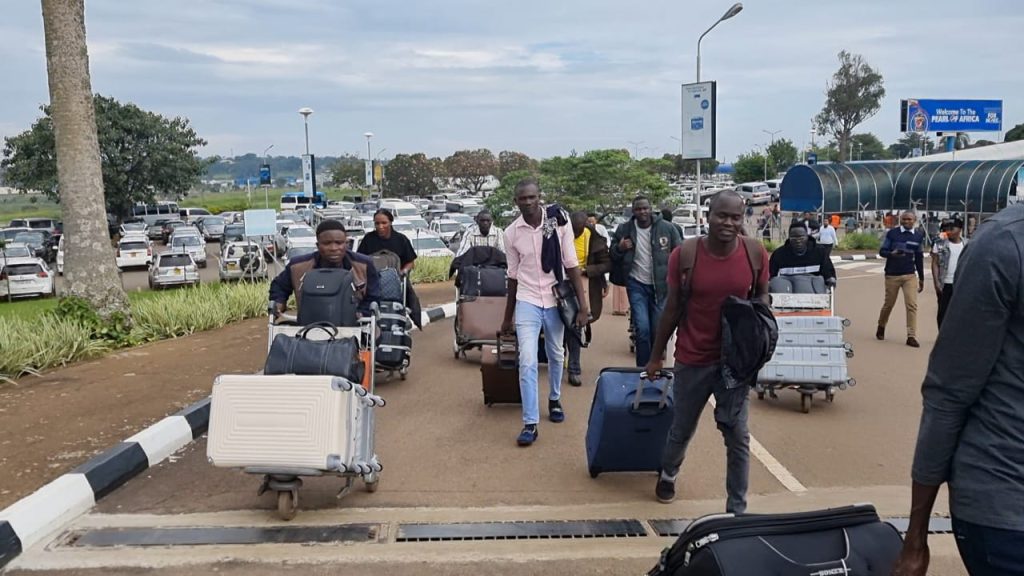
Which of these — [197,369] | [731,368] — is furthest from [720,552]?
[197,369]

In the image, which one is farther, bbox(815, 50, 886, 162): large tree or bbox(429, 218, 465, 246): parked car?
bbox(815, 50, 886, 162): large tree

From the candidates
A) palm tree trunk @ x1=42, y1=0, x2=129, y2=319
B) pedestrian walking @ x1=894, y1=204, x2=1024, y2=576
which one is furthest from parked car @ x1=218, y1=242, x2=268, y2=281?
pedestrian walking @ x1=894, y1=204, x2=1024, y2=576

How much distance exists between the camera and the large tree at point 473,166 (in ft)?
293

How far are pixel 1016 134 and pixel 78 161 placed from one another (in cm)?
8660

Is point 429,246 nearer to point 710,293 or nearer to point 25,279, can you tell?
point 25,279

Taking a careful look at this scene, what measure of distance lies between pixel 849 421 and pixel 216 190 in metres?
153

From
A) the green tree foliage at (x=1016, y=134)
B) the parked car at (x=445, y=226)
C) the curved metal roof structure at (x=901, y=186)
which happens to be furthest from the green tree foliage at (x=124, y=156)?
the green tree foliage at (x=1016, y=134)

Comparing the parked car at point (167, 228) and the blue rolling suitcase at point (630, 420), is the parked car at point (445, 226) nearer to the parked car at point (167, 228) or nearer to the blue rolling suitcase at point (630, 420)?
the parked car at point (167, 228)

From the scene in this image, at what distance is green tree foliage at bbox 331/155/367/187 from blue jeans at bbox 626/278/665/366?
9429 centimetres

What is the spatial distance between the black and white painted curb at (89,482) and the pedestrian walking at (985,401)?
4.63 m

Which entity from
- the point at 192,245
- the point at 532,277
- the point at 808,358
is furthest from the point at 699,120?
the point at 192,245

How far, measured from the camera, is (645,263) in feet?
30.1

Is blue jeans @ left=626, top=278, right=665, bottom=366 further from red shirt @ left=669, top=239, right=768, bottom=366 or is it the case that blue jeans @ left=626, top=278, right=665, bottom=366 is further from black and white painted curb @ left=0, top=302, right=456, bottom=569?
black and white painted curb @ left=0, top=302, right=456, bottom=569

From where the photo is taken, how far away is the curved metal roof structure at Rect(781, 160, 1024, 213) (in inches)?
1302
